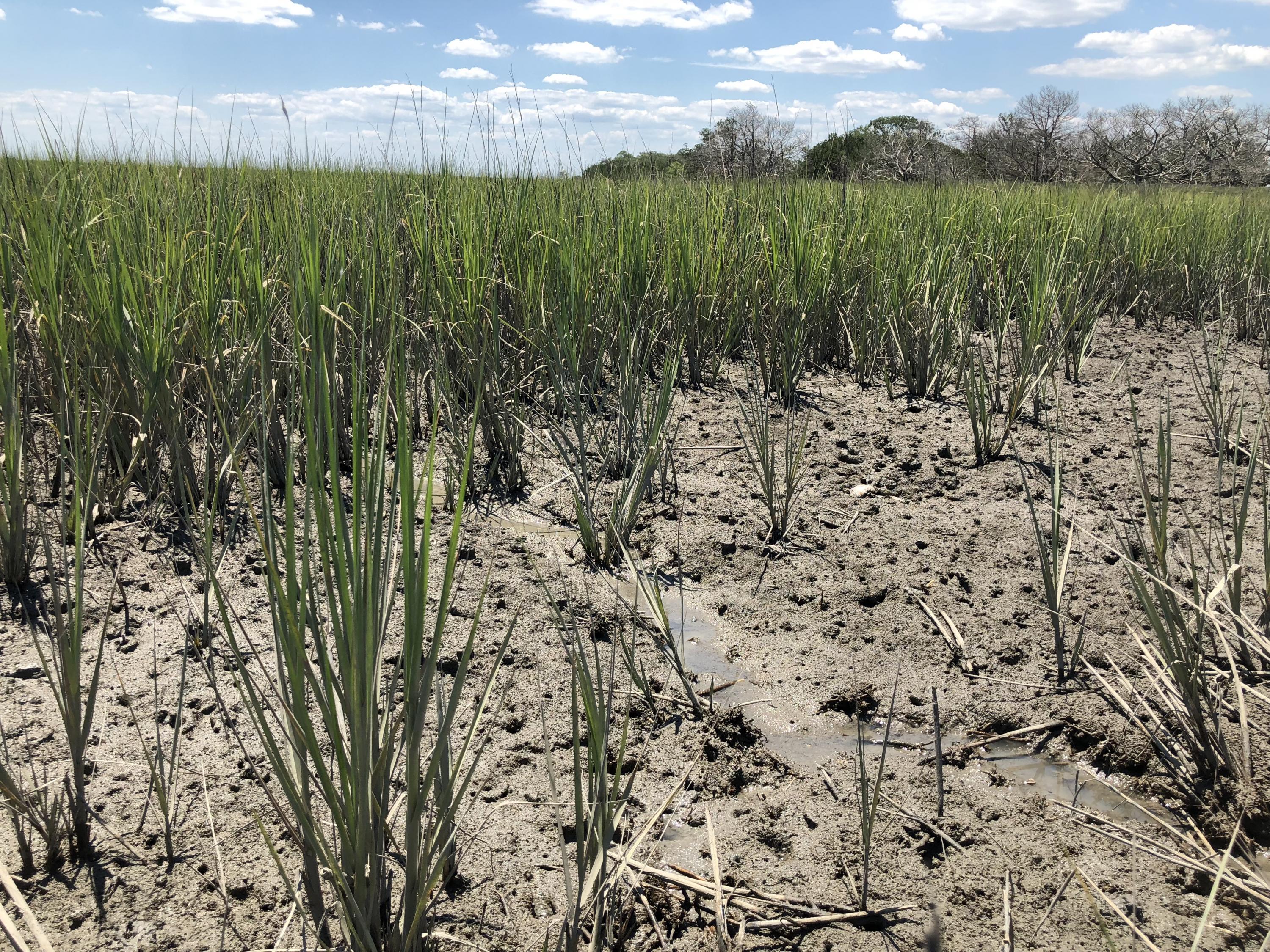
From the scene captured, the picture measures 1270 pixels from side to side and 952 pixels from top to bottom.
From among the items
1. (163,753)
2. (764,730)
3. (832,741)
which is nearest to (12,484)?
(163,753)

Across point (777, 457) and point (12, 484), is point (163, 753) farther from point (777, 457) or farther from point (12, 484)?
point (777, 457)

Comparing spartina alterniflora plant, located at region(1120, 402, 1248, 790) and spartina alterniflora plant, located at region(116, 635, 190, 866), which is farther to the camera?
spartina alterniflora plant, located at region(1120, 402, 1248, 790)

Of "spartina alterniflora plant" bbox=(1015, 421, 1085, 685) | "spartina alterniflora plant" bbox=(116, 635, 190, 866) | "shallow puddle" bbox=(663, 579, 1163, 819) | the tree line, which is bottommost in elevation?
"shallow puddle" bbox=(663, 579, 1163, 819)

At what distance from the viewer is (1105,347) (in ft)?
12.2

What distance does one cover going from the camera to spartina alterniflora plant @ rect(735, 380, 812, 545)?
2033mm

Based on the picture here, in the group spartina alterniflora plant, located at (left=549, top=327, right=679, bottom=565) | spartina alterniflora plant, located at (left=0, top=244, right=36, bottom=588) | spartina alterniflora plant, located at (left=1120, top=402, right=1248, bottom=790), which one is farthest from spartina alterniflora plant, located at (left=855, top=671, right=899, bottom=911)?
spartina alterniflora plant, located at (left=0, top=244, right=36, bottom=588)

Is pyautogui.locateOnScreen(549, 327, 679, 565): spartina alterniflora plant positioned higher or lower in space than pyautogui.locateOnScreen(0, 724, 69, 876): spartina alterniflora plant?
higher

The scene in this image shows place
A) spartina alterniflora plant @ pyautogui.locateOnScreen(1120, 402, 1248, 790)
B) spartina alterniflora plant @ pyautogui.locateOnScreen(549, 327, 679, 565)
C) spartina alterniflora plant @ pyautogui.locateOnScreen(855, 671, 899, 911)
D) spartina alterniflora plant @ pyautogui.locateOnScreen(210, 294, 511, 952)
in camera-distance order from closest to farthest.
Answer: spartina alterniflora plant @ pyautogui.locateOnScreen(210, 294, 511, 952)
spartina alterniflora plant @ pyautogui.locateOnScreen(855, 671, 899, 911)
spartina alterniflora plant @ pyautogui.locateOnScreen(1120, 402, 1248, 790)
spartina alterniflora plant @ pyautogui.locateOnScreen(549, 327, 679, 565)

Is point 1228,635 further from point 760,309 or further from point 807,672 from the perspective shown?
point 760,309

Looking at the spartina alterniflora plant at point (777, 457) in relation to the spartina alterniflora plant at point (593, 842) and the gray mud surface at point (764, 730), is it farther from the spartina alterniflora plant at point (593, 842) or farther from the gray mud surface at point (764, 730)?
the spartina alterniflora plant at point (593, 842)

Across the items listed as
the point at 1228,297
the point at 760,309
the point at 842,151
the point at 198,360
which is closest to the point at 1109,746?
the point at 760,309

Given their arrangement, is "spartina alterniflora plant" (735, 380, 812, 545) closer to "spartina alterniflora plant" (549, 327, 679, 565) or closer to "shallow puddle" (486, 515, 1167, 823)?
"spartina alterniflora plant" (549, 327, 679, 565)

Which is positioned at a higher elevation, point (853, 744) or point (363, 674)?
point (363, 674)

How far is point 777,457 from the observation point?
2438mm
